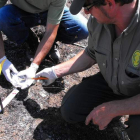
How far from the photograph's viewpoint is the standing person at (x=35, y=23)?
7.59ft

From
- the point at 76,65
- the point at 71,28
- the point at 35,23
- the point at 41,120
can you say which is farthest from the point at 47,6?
the point at 41,120

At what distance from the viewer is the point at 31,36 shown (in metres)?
2.80

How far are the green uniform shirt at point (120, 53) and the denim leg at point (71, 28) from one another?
0.77 meters

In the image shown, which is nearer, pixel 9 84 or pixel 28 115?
pixel 28 115

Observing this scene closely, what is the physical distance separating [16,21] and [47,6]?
0.39 metres

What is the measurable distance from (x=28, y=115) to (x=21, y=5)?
1195 mm

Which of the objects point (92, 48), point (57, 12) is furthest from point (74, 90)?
point (57, 12)

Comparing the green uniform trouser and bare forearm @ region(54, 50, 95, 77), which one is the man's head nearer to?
bare forearm @ region(54, 50, 95, 77)

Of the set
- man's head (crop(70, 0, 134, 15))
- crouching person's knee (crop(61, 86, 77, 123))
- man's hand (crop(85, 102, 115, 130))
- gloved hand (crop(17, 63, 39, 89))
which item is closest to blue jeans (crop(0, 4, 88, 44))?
gloved hand (crop(17, 63, 39, 89))

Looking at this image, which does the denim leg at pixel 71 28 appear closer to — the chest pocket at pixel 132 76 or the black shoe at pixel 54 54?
the black shoe at pixel 54 54

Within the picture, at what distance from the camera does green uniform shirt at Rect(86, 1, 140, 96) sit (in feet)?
5.41

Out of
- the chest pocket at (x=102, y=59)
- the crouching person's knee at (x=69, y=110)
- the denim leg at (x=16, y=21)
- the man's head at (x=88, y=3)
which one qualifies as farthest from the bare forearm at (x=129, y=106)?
the denim leg at (x=16, y=21)

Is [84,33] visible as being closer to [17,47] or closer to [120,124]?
[17,47]

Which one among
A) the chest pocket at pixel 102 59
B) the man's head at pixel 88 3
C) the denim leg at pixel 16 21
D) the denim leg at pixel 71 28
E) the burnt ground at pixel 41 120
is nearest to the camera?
the man's head at pixel 88 3
